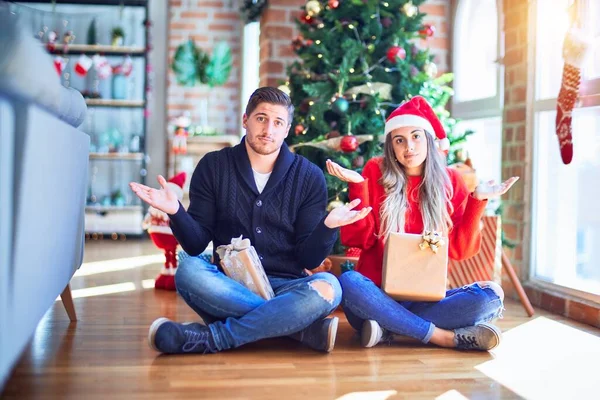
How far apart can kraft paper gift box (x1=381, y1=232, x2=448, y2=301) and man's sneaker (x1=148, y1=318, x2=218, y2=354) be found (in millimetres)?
606

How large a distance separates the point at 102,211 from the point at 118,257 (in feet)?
5.02

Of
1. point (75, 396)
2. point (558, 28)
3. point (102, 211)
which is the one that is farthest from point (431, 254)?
point (102, 211)

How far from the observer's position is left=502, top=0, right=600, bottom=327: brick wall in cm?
366

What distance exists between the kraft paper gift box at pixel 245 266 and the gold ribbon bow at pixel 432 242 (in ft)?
1.70

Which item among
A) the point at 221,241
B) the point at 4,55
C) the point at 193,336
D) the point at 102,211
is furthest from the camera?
the point at 102,211

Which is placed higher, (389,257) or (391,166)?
(391,166)

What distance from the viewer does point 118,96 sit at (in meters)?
6.80

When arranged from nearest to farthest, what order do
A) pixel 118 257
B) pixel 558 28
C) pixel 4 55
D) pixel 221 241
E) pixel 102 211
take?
pixel 4 55, pixel 221 241, pixel 558 28, pixel 118 257, pixel 102 211

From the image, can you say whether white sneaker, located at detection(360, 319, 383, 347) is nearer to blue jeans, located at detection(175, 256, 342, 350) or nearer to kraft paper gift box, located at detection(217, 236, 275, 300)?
blue jeans, located at detection(175, 256, 342, 350)

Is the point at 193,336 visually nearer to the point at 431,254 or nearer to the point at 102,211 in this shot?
the point at 431,254

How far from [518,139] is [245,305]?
1.87 m

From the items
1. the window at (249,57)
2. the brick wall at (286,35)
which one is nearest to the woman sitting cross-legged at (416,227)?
the brick wall at (286,35)

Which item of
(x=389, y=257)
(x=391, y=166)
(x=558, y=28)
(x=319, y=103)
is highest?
(x=558, y=28)

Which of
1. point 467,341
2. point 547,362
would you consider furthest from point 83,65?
point 547,362
